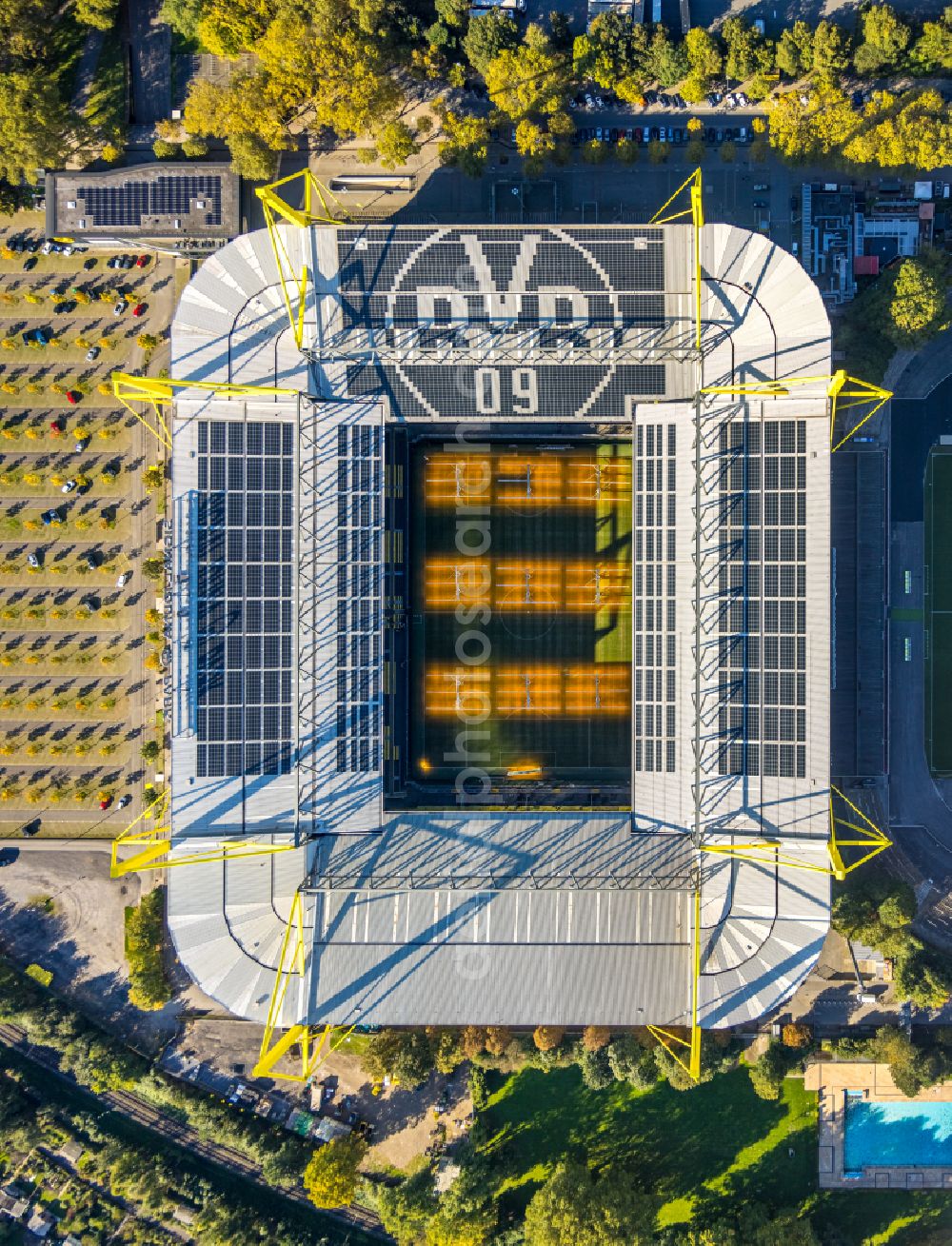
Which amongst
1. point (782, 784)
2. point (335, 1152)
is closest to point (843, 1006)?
point (782, 784)

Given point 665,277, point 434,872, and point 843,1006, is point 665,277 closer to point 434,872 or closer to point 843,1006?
point 434,872

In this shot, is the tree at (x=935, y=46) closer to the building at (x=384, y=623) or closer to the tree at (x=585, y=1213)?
the building at (x=384, y=623)

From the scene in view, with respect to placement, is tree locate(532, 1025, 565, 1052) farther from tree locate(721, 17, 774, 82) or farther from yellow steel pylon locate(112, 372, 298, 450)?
tree locate(721, 17, 774, 82)

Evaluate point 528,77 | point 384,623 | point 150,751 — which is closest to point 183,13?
point 528,77

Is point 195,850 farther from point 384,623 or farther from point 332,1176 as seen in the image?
point 332,1176

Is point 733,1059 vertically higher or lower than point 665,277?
lower

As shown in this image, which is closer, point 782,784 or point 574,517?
point 782,784
